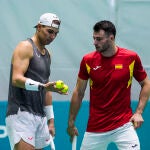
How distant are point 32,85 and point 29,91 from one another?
302 mm

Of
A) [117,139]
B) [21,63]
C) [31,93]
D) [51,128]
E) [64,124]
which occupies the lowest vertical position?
[64,124]

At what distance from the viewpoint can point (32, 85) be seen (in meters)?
5.73

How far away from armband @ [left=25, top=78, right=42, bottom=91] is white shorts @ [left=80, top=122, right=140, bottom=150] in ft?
3.34

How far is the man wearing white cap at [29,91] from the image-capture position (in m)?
5.83

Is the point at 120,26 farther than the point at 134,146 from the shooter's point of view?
Yes

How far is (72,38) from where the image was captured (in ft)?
24.8

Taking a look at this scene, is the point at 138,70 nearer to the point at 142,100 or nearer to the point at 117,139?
the point at 142,100

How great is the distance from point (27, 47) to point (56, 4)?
1.73 metres

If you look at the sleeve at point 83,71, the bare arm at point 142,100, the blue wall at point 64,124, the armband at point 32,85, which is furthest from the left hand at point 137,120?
the blue wall at point 64,124

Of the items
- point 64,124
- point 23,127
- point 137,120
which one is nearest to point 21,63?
point 23,127

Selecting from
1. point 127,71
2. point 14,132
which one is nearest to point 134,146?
point 127,71

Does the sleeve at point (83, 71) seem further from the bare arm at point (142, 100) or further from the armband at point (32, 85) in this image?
the armband at point (32, 85)

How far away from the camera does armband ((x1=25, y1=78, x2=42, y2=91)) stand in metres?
5.72

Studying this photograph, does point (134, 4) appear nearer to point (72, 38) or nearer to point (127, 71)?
point (72, 38)
